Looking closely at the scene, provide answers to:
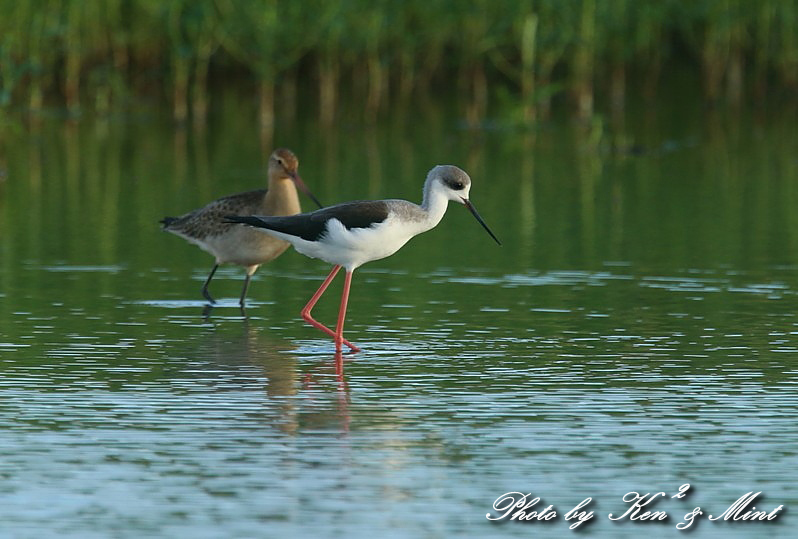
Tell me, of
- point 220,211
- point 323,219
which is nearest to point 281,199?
point 220,211

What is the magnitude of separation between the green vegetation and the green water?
620 cm

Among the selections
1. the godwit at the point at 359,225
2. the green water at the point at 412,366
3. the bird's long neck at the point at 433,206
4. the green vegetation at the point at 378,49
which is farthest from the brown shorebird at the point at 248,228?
the green vegetation at the point at 378,49

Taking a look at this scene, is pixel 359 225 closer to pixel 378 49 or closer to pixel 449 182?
pixel 449 182

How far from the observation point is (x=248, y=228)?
12375mm

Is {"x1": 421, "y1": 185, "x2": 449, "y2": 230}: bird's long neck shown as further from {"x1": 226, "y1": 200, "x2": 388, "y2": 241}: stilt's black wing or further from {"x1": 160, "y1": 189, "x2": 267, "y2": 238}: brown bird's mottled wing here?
{"x1": 160, "y1": 189, "x2": 267, "y2": 238}: brown bird's mottled wing

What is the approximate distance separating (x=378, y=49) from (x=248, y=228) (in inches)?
634

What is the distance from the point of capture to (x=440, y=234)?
16047mm

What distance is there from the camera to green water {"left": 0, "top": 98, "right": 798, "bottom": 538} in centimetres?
721

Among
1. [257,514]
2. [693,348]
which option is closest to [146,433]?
[257,514]

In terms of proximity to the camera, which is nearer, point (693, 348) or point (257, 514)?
point (257, 514)

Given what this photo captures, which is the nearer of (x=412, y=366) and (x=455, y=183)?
(x=412, y=366)

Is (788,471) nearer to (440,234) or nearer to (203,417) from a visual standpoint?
(203,417)

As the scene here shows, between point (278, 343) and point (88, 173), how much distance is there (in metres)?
9.99

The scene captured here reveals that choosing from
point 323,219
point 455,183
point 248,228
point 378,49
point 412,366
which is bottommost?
point 412,366
